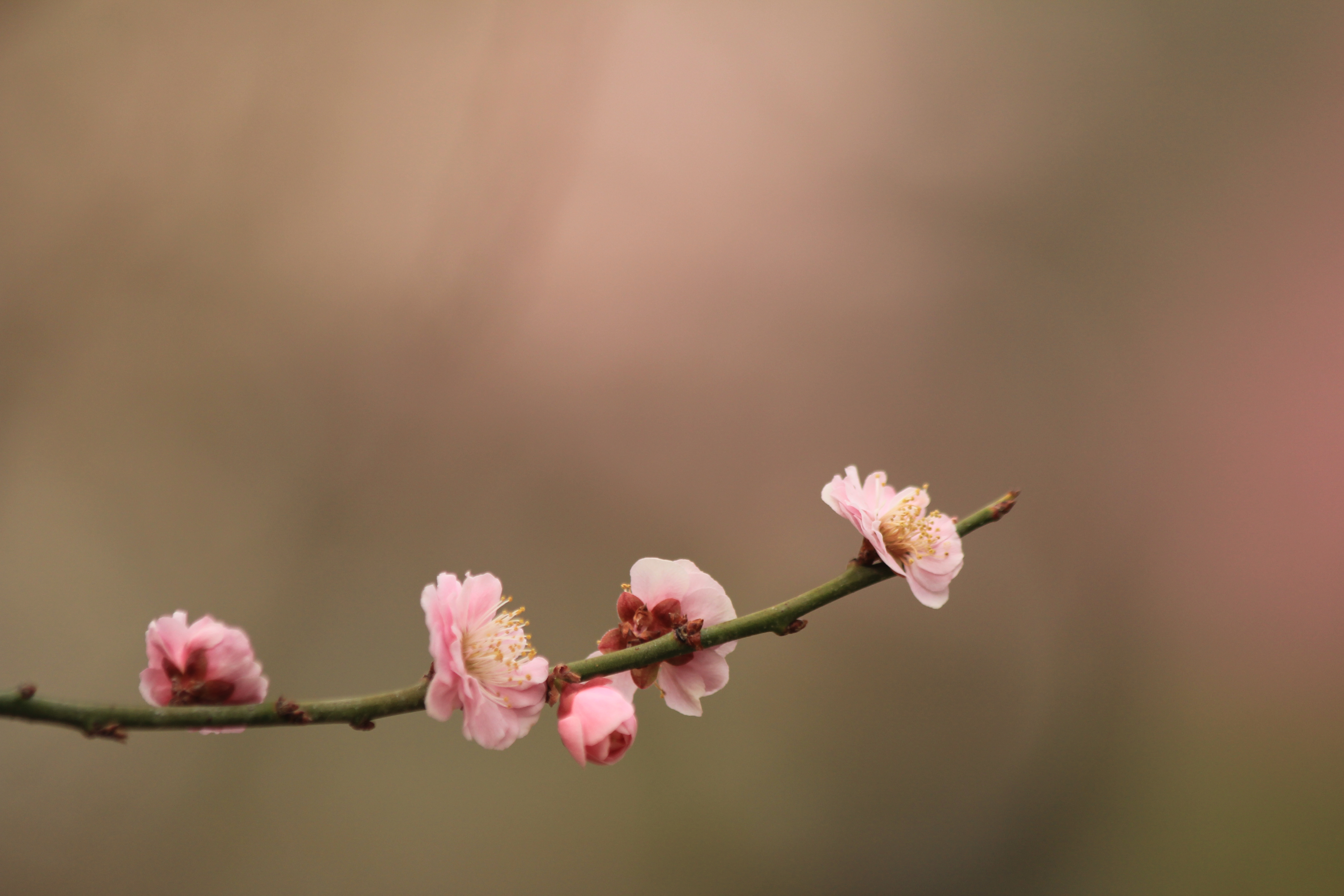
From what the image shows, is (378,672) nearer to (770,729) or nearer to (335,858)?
(335,858)

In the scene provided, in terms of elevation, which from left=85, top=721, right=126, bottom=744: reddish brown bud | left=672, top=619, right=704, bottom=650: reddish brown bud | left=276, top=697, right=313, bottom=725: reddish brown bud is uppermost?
left=85, top=721, right=126, bottom=744: reddish brown bud

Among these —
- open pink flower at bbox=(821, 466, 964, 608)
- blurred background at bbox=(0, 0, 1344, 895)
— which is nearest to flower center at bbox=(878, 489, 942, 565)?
open pink flower at bbox=(821, 466, 964, 608)

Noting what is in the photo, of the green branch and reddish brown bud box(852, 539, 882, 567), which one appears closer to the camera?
the green branch

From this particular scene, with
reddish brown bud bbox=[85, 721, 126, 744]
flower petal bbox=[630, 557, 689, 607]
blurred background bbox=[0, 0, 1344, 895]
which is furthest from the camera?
blurred background bbox=[0, 0, 1344, 895]

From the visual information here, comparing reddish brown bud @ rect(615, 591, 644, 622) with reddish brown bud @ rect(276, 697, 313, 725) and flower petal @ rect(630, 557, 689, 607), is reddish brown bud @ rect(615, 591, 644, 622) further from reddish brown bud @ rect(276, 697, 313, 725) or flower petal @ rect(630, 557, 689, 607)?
reddish brown bud @ rect(276, 697, 313, 725)

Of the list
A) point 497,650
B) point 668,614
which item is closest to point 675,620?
point 668,614

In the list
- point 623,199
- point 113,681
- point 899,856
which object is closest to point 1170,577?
point 899,856

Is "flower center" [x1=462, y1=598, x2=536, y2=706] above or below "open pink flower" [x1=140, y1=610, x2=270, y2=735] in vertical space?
below

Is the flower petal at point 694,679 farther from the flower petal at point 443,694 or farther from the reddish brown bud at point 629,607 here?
the flower petal at point 443,694

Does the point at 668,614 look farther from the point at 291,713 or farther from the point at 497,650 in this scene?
the point at 291,713
